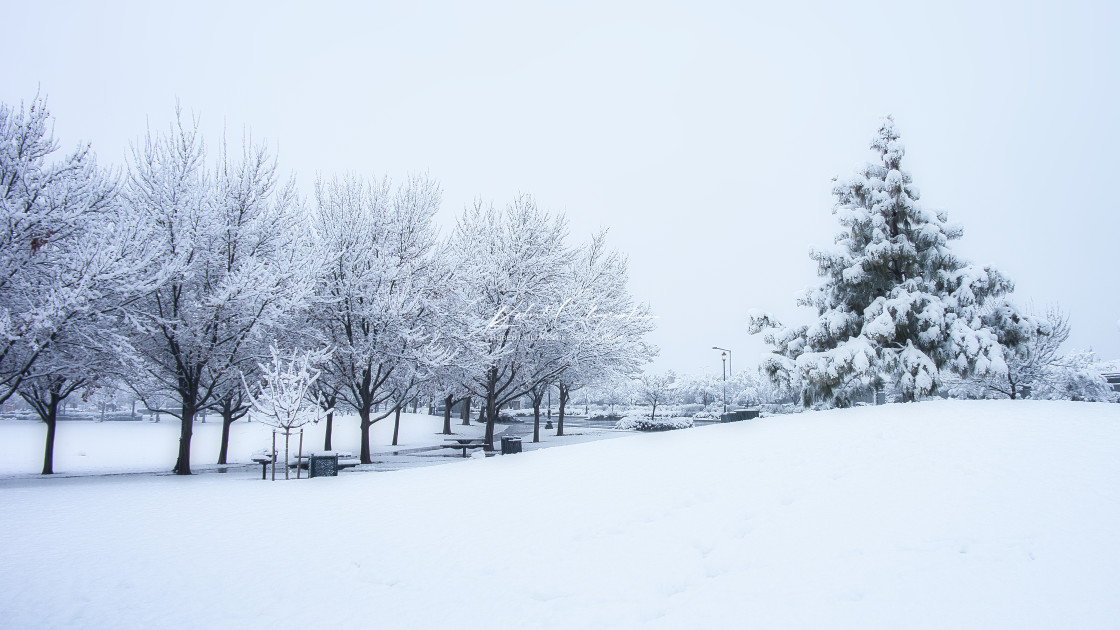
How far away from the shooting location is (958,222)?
71.3 ft

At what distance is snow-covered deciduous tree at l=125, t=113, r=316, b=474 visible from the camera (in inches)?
644

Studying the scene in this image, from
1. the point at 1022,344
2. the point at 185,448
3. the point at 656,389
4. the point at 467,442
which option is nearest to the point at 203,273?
the point at 185,448

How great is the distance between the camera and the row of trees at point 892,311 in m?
19.0

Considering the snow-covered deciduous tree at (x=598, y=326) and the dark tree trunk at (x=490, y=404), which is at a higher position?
the snow-covered deciduous tree at (x=598, y=326)

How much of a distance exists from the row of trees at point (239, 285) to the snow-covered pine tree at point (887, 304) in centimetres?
817

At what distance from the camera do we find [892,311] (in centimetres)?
1956

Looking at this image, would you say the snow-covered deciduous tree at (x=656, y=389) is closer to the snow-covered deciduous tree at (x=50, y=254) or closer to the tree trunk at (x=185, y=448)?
the tree trunk at (x=185, y=448)

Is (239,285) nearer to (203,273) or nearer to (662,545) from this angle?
(203,273)

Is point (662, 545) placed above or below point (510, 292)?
below

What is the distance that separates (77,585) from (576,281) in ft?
73.2

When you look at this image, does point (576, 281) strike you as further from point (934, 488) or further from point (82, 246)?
point (934, 488)

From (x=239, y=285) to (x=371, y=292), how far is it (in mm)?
4337

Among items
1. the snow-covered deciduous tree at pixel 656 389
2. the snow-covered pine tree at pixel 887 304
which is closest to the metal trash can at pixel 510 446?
the snow-covered pine tree at pixel 887 304

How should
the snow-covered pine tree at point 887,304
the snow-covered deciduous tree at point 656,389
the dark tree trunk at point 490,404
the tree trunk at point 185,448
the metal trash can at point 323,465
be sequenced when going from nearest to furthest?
the metal trash can at point 323,465 < the tree trunk at point 185,448 < the snow-covered pine tree at point 887,304 < the dark tree trunk at point 490,404 < the snow-covered deciduous tree at point 656,389
